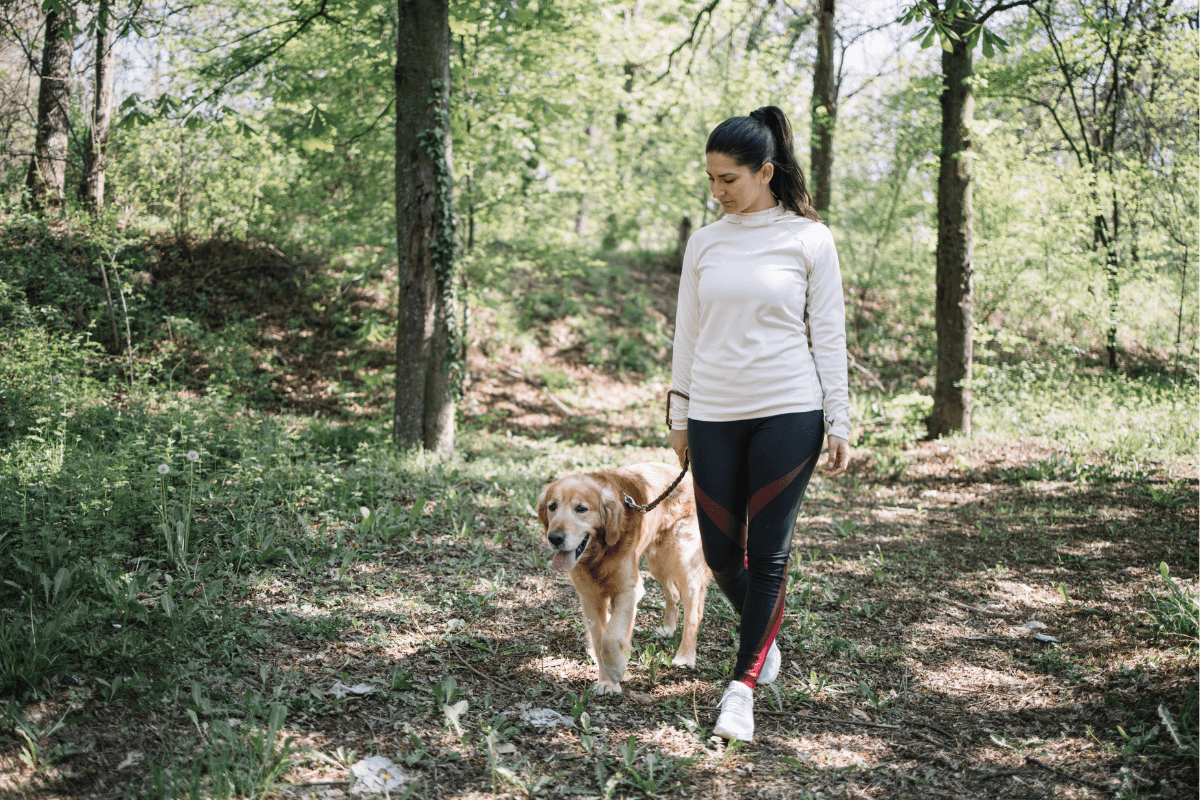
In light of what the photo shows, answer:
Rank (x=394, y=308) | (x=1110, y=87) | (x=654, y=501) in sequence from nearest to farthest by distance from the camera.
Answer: (x=654, y=501) → (x=394, y=308) → (x=1110, y=87)

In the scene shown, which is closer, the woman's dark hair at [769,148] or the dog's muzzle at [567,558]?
the woman's dark hair at [769,148]

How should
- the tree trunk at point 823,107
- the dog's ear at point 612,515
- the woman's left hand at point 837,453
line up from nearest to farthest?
the woman's left hand at point 837,453 → the dog's ear at point 612,515 → the tree trunk at point 823,107

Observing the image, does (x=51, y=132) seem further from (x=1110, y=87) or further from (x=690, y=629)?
(x=1110, y=87)

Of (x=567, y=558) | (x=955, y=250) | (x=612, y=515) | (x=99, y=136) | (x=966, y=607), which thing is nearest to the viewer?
(x=567, y=558)

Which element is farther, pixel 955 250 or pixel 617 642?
pixel 955 250

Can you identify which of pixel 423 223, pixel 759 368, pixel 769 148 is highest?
pixel 423 223

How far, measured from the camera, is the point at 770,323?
2525mm

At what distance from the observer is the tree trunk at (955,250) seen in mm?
8062

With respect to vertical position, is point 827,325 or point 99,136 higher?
point 99,136

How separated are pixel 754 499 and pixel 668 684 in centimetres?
101

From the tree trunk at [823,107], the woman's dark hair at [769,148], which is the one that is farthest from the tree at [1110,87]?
the woman's dark hair at [769,148]

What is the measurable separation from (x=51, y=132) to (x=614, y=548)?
1018 cm

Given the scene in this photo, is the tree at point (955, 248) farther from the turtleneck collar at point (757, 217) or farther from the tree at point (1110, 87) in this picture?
the turtleneck collar at point (757, 217)

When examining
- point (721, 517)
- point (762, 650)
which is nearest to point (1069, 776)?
point (762, 650)
